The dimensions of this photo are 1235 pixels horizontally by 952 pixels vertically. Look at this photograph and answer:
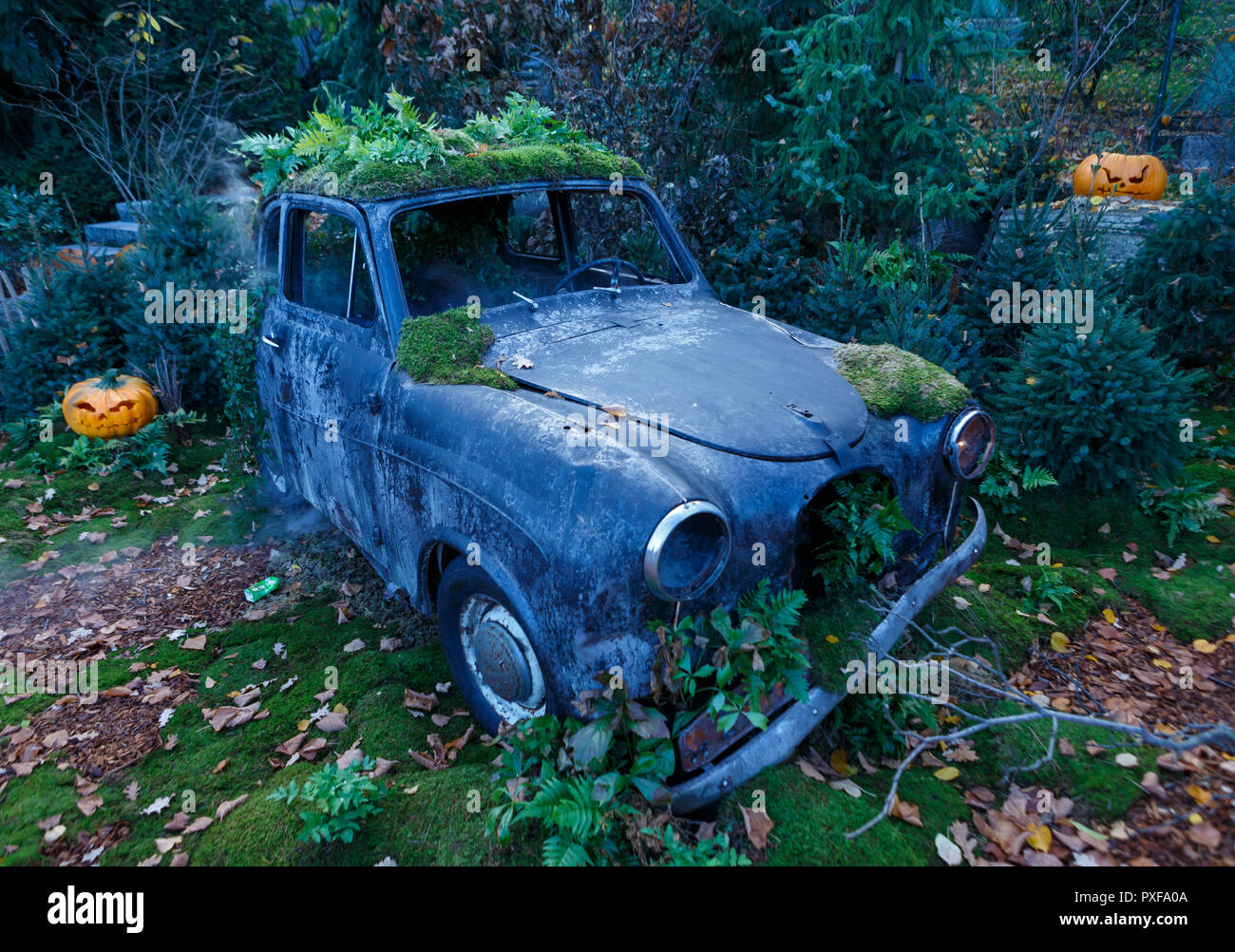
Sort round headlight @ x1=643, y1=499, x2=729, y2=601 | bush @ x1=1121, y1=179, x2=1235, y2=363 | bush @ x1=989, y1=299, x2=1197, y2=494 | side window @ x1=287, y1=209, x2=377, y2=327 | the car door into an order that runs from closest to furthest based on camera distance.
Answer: round headlight @ x1=643, y1=499, x2=729, y2=601 → the car door → side window @ x1=287, y1=209, x2=377, y2=327 → bush @ x1=989, y1=299, x2=1197, y2=494 → bush @ x1=1121, y1=179, x2=1235, y2=363

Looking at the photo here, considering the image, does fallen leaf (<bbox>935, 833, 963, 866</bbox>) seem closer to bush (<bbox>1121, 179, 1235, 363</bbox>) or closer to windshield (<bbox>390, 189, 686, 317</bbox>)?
windshield (<bbox>390, 189, 686, 317</bbox>)

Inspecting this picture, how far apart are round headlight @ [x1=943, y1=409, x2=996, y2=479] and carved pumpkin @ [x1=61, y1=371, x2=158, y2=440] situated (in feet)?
19.9

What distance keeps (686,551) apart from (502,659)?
858mm

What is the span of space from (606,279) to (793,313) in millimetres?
2327

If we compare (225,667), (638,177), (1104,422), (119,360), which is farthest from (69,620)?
Answer: (1104,422)

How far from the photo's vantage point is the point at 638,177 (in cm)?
435

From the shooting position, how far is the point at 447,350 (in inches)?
133

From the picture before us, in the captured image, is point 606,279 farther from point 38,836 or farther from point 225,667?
point 38,836

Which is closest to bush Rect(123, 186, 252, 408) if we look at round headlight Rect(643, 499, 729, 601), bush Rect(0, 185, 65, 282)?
bush Rect(0, 185, 65, 282)

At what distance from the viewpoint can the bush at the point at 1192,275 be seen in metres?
5.44

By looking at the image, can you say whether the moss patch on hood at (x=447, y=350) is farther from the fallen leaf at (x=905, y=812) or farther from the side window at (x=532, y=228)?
the fallen leaf at (x=905, y=812)

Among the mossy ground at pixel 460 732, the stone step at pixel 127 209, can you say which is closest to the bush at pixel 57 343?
the stone step at pixel 127 209

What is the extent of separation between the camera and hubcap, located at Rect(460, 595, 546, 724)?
2.80 m

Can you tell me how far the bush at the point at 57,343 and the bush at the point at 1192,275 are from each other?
7918mm
